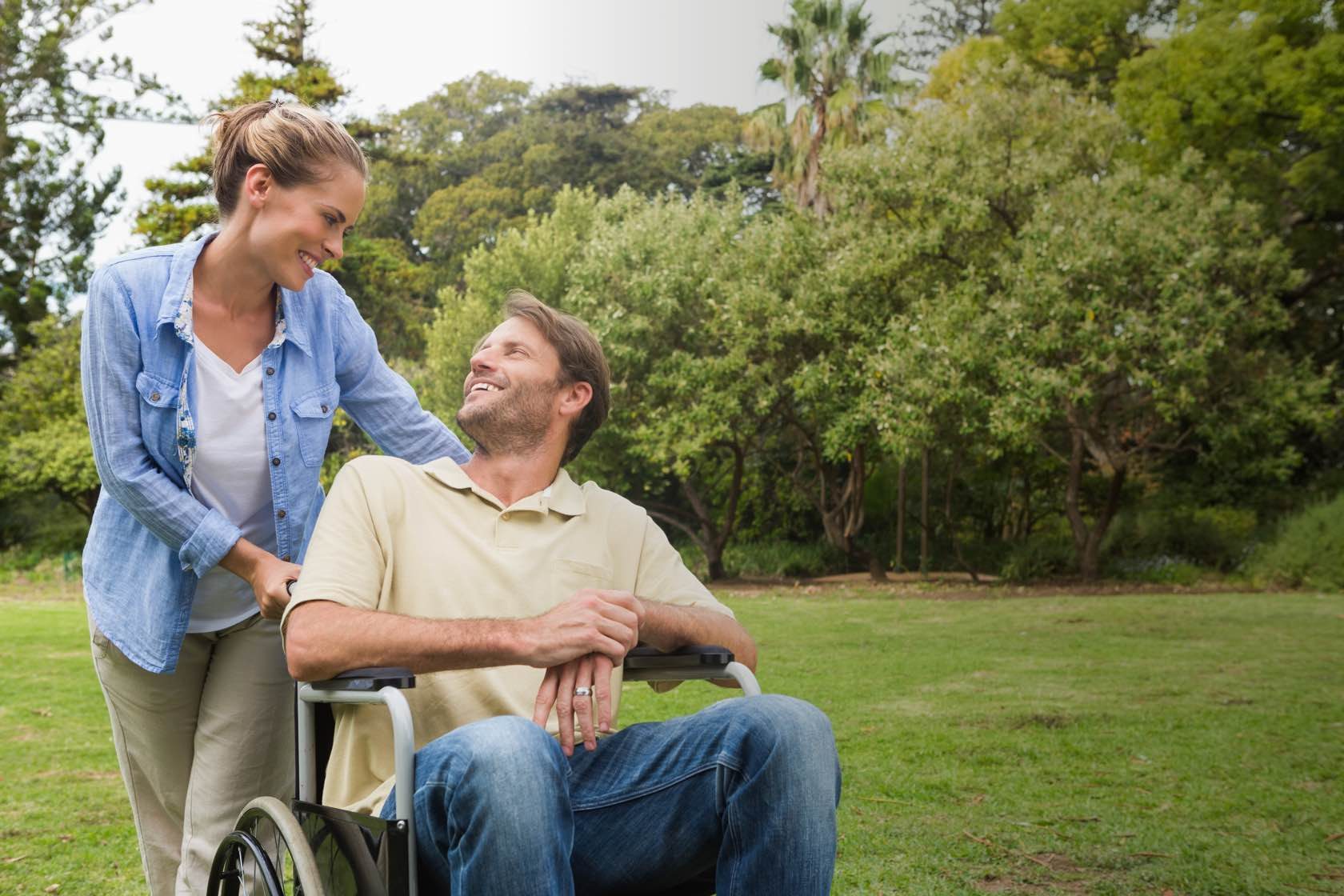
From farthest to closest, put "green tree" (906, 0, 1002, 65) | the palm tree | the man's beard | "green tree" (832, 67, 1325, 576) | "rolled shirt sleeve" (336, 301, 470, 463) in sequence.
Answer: "green tree" (906, 0, 1002, 65) → the palm tree → "green tree" (832, 67, 1325, 576) → "rolled shirt sleeve" (336, 301, 470, 463) → the man's beard

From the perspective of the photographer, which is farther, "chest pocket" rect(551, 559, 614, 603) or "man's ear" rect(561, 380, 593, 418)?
"man's ear" rect(561, 380, 593, 418)

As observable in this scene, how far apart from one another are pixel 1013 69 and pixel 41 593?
12.3 meters

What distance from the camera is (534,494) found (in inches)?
87.3

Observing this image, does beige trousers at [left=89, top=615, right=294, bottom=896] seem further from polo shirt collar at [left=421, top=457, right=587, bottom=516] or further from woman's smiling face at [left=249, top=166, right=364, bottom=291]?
woman's smiling face at [left=249, top=166, right=364, bottom=291]

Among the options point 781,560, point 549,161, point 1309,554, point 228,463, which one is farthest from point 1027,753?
point 549,161

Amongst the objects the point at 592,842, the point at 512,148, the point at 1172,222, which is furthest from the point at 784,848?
the point at 512,148

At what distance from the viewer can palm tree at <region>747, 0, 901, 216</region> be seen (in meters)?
18.0

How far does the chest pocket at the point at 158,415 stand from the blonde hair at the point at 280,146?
31 centimetres

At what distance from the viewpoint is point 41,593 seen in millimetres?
14258

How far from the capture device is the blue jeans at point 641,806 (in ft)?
5.31

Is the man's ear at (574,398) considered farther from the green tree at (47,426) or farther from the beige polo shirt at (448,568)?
the green tree at (47,426)

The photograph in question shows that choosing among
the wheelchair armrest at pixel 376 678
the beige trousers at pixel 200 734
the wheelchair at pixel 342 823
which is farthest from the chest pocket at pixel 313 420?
the wheelchair armrest at pixel 376 678

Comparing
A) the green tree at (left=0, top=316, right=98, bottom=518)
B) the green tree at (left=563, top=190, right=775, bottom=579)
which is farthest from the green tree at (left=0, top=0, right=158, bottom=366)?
the green tree at (left=563, top=190, right=775, bottom=579)

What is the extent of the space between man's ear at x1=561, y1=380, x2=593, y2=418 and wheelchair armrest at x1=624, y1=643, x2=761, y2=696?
18.9 inches
